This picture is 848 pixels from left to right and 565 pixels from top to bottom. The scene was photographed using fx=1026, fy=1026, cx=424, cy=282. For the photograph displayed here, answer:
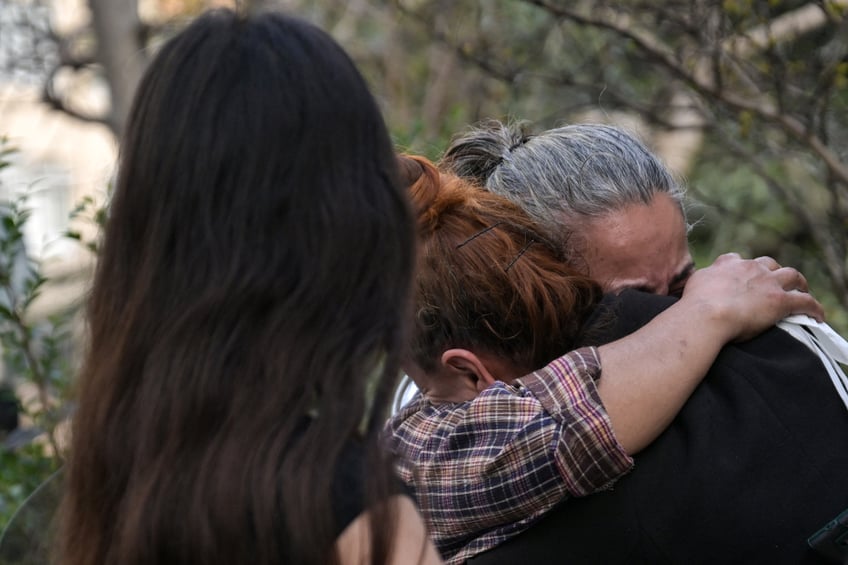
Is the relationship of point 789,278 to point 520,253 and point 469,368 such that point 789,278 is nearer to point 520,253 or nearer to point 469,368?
point 520,253

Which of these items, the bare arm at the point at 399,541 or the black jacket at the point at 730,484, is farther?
the black jacket at the point at 730,484

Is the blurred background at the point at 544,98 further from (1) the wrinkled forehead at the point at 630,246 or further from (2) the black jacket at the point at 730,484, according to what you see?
(2) the black jacket at the point at 730,484

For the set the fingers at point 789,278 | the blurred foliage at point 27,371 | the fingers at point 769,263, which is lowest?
the blurred foliage at point 27,371

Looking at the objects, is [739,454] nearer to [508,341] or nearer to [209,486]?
[508,341]

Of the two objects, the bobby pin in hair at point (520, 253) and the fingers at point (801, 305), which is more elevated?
the bobby pin in hair at point (520, 253)

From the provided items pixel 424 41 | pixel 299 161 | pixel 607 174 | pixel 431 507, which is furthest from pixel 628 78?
pixel 299 161

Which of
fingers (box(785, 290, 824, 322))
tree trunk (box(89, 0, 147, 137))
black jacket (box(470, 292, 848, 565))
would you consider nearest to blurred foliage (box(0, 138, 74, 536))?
black jacket (box(470, 292, 848, 565))

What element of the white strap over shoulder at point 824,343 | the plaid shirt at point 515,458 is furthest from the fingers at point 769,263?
the plaid shirt at point 515,458

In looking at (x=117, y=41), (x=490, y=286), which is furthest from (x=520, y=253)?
(x=117, y=41)

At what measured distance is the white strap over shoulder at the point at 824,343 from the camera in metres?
1.78

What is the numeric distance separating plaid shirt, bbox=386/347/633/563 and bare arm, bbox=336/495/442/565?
1.32ft

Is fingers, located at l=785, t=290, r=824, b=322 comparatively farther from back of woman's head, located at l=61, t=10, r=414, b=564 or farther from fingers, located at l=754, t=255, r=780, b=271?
back of woman's head, located at l=61, t=10, r=414, b=564

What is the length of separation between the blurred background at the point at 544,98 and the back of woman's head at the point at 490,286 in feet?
1.65

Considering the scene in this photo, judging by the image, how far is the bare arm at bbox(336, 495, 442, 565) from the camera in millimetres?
1235
